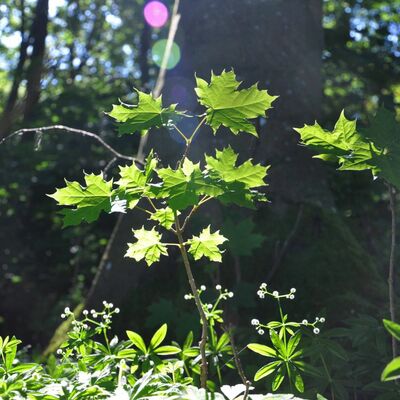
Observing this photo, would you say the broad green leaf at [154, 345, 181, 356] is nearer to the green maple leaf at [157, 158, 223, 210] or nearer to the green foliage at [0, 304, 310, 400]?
the green foliage at [0, 304, 310, 400]

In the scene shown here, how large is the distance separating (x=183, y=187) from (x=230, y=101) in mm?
311

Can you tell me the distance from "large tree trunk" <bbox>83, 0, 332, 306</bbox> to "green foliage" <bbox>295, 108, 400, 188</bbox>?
1.74 metres

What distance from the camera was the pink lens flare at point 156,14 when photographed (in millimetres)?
12031

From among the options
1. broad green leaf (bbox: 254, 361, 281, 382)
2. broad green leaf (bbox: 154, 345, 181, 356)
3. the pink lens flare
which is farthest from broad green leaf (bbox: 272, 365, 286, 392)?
the pink lens flare

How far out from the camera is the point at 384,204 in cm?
544

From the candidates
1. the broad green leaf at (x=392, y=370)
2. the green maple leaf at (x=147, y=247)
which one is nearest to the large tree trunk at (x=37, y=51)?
the green maple leaf at (x=147, y=247)

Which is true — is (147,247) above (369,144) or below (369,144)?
below

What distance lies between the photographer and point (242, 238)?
2.73 meters

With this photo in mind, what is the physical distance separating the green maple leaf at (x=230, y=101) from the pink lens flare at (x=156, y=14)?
36.2 ft

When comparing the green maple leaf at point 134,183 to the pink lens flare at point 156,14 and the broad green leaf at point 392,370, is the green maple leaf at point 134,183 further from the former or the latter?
the pink lens flare at point 156,14

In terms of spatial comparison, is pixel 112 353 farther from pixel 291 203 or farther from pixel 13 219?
pixel 13 219

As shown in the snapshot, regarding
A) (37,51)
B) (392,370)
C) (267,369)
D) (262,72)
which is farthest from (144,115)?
(37,51)

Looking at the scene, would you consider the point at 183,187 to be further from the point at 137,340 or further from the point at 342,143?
the point at 137,340

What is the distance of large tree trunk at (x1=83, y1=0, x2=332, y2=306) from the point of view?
344 centimetres
